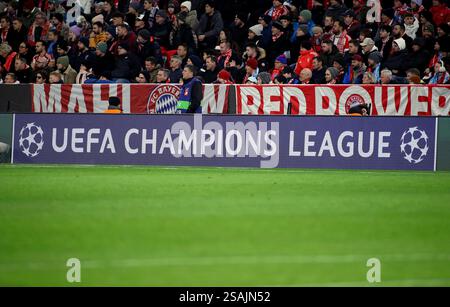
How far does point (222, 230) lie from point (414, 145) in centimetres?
927

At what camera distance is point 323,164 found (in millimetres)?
18922

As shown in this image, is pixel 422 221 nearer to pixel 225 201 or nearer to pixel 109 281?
pixel 225 201

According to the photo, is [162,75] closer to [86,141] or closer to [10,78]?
[86,141]

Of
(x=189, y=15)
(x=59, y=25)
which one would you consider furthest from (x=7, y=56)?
(x=189, y=15)

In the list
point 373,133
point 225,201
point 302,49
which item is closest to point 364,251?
point 225,201

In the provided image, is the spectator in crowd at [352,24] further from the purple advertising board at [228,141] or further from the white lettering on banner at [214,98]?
the purple advertising board at [228,141]

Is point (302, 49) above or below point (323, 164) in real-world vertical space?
above

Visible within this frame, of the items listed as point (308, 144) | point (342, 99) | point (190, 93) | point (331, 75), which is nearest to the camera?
point (308, 144)

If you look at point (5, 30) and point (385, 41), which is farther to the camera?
point (5, 30)

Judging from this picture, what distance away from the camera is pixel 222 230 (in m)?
10.3

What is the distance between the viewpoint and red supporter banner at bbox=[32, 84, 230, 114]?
2380 cm

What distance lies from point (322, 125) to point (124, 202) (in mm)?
7183

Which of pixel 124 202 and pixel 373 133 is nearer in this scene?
pixel 124 202
